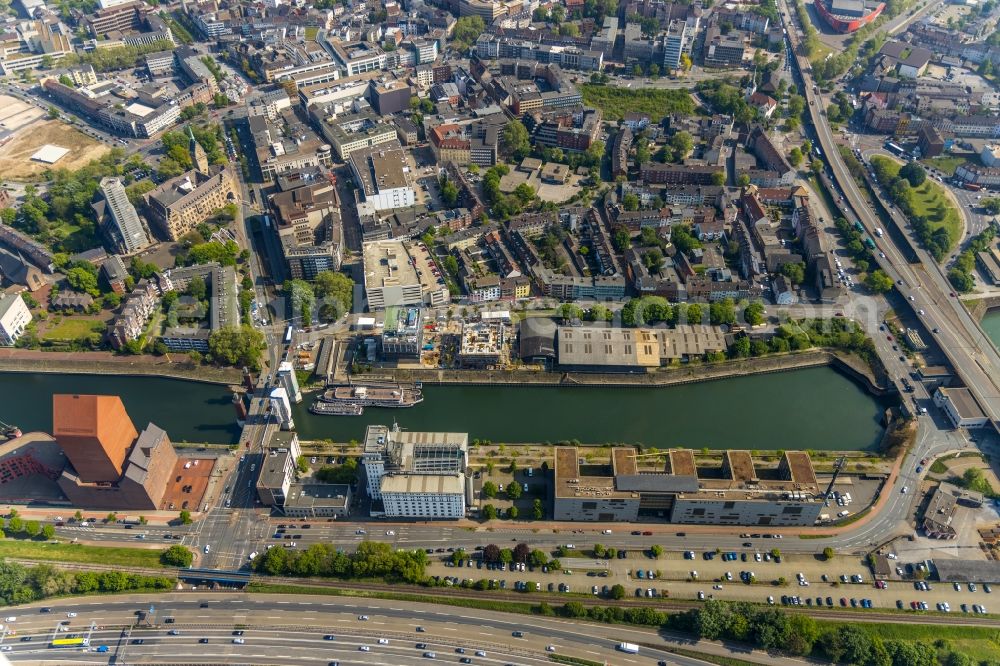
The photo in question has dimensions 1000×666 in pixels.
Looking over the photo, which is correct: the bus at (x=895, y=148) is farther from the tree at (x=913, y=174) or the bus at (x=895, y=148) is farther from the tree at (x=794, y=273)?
the tree at (x=794, y=273)

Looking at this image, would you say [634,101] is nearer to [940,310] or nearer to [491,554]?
[940,310]

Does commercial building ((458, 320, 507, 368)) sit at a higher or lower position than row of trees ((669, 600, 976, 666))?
higher

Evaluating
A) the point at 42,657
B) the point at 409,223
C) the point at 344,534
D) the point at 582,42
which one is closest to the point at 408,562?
the point at 344,534

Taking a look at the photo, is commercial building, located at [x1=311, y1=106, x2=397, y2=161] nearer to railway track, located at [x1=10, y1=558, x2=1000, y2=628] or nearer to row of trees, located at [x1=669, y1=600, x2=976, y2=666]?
railway track, located at [x1=10, y1=558, x2=1000, y2=628]

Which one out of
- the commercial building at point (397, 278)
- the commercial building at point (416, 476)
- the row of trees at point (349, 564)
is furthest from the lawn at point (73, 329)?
the commercial building at point (416, 476)

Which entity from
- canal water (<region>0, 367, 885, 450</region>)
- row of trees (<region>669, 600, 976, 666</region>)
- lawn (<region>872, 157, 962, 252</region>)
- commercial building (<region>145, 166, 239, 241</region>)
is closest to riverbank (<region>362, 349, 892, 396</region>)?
canal water (<region>0, 367, 885, 450</region>)

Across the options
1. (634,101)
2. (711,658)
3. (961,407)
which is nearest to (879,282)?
(961,407)

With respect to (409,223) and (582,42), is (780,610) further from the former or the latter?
Answer: (582,42)
